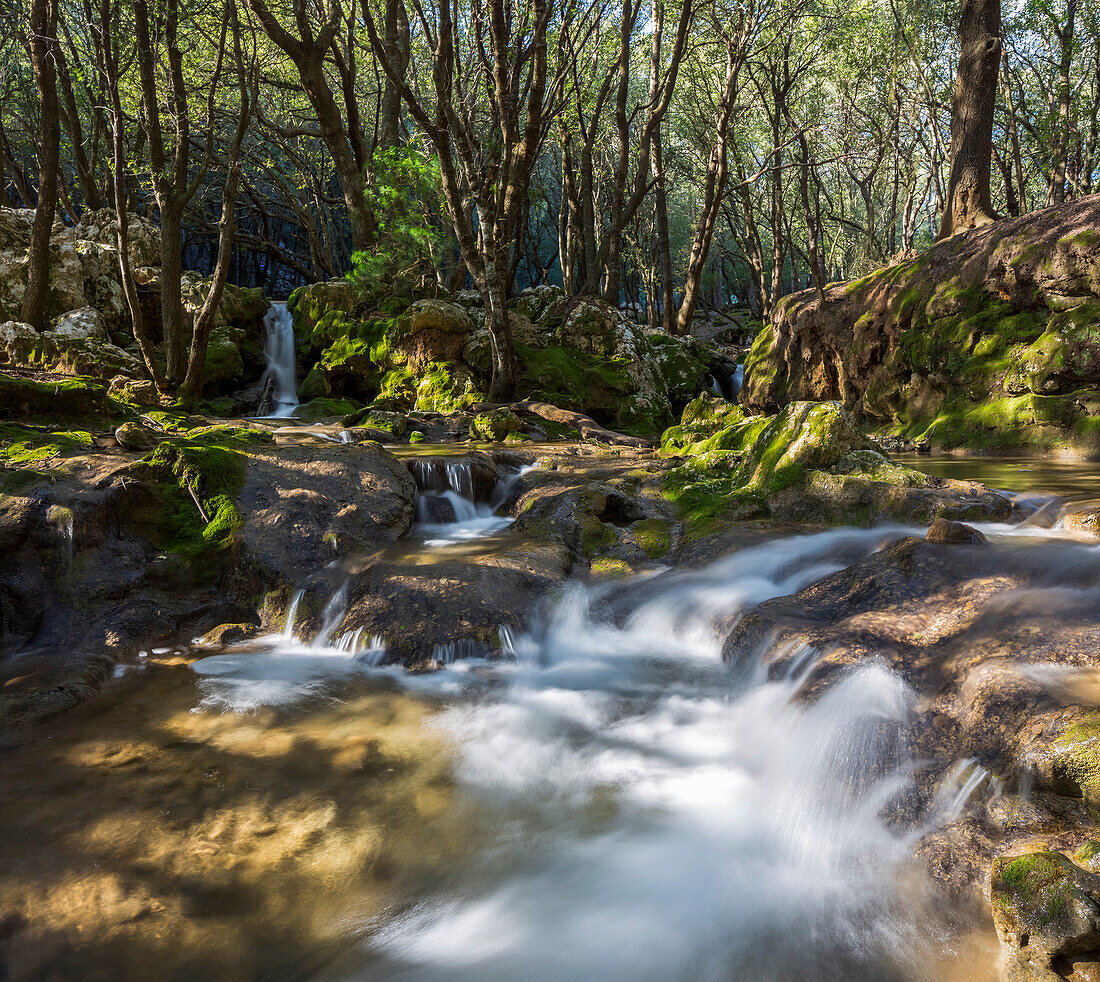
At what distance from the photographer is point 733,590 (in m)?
5.33

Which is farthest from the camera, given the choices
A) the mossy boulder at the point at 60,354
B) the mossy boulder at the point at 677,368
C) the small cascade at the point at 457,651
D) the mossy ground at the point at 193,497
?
the mossy boulder at the point at 677,368

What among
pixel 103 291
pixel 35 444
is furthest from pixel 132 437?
pixel 103 291

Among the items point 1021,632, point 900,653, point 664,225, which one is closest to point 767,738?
point 900,653

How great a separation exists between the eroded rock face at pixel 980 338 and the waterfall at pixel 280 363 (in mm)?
12429

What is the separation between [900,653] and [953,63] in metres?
27.9

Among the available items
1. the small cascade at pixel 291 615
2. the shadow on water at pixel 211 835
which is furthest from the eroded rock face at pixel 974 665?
the small cascade at pixel 291 615

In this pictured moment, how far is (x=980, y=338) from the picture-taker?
11.9m

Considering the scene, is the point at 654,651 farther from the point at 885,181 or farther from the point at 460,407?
the point at 885,181

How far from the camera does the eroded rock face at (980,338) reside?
10383mm

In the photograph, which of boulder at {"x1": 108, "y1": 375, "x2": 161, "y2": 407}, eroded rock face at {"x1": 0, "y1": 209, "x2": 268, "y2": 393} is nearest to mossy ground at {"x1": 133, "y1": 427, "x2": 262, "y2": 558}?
boulder at {"x1": 108, "y1": 375, "x2": 161, "y2": 407}

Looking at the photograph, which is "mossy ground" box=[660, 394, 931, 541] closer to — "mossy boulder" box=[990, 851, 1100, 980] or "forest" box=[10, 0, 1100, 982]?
"forest" box=[10, 0, 1100, 982]

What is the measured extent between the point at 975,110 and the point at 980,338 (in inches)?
197

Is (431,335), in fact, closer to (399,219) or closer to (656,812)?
(399,219)

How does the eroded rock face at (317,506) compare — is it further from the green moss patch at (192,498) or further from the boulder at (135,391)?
the boulder at (135,391)
